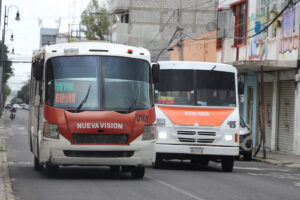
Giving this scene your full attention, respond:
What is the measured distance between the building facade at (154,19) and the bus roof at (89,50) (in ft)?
162

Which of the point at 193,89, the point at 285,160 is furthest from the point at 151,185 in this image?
the point at 285,160

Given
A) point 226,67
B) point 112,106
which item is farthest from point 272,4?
point 112,106

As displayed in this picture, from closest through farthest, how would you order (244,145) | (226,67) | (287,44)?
1. (226,67)
2. (244,145)
3. (287,44)

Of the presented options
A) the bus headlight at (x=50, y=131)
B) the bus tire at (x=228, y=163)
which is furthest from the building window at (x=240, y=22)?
the bus headlight at (x=50, y=131)

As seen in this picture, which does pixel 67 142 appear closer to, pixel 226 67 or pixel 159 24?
pixel 226 67

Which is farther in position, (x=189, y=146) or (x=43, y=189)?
(x=189, y=146)

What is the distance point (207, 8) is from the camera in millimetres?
66688

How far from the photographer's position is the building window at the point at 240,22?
3541 centimetres

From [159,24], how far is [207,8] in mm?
4543

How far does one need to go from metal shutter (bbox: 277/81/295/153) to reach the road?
11.6 metres

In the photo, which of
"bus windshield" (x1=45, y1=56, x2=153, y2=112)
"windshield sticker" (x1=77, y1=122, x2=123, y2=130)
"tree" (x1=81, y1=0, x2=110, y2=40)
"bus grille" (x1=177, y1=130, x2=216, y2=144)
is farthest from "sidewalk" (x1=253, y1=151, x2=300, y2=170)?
"tree" (x1=81, y1=0, x2=110, y2=40)

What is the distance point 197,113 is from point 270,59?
14.0 meters

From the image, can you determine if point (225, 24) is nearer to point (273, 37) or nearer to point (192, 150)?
point (273, 37)

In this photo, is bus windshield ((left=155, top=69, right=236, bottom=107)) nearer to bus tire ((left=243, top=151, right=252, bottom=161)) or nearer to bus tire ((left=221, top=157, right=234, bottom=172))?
bus tire ((left=221, top=157, right=234, bottom=172))
